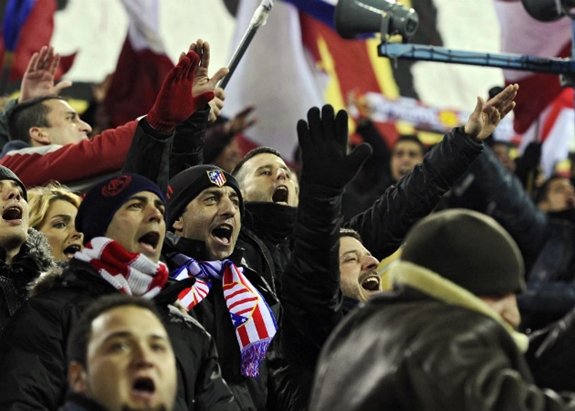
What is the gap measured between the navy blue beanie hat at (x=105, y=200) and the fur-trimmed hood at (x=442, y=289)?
1.68 metres

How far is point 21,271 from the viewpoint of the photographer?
19.2 ft

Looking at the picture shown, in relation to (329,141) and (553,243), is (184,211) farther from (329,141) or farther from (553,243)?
(553,243)

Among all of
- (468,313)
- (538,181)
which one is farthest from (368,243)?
(538,181)

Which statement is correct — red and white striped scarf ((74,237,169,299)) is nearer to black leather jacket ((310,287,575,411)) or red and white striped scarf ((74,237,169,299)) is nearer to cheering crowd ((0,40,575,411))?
cheering crowd ((0,40,575,411))

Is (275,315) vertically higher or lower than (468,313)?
lower

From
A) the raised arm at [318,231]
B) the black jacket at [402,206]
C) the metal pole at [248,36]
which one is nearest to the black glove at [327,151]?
the raised arm at [318,231]

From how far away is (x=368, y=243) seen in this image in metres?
6.77

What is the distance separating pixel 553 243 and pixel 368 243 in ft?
10.2

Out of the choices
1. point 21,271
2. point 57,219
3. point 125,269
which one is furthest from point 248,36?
point 125,269

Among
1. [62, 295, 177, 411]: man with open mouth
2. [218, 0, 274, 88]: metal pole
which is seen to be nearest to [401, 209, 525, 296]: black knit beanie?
[62, 295, 177, 411]: man with open mouth

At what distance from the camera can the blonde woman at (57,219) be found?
6402mm

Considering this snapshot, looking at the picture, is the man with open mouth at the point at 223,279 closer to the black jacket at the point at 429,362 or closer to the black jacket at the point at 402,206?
the black jacket at the point at 402,206

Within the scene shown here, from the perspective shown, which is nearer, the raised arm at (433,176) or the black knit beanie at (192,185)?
the black knit beanie at (192,185)

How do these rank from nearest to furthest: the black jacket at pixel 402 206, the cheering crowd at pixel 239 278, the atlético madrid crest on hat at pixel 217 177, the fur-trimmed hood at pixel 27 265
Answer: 1. the cheering crowd at pixel 239 278
2. the fur-trimmed hood at pixel 27 265
3. the atlético madrid crest on hat at pixel 217 177
4. the black jacket at pixel 402 206
